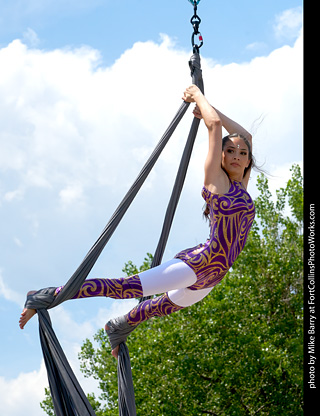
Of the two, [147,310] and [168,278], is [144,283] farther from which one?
[147,310]

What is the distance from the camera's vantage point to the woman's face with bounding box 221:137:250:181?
153 inches

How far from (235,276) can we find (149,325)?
1.97 m

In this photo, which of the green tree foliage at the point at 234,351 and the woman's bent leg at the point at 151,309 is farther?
the green tree foliage at the point at 234,351

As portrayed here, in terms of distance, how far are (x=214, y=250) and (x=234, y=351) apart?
21.4 ft

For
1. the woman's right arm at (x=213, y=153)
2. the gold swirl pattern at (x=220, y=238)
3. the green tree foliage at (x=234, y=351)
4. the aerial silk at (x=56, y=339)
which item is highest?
the green tree foliage at (x=234, y=351)

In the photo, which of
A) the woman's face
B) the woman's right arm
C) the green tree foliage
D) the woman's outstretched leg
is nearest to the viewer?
the woman's right arm

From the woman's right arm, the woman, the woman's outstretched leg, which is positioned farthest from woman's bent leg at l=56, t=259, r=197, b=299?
the woman's right arm

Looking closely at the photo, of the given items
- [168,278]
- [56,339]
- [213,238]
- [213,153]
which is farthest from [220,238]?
[56,339]

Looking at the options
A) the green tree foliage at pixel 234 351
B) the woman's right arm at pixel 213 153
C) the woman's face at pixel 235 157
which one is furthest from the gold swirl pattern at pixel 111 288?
the green tree foliage at pixel 234 351

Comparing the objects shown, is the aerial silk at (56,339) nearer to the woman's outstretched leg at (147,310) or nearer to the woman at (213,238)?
the woman at (213,238)

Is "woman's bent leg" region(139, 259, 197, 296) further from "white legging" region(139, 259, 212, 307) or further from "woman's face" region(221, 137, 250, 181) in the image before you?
"woman's face" region(221, 137, 250, 181)

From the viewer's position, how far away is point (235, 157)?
3.88 metres

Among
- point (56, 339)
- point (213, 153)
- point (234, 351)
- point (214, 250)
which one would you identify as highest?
point (234, 351)

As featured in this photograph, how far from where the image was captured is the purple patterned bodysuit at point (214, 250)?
3670mm
